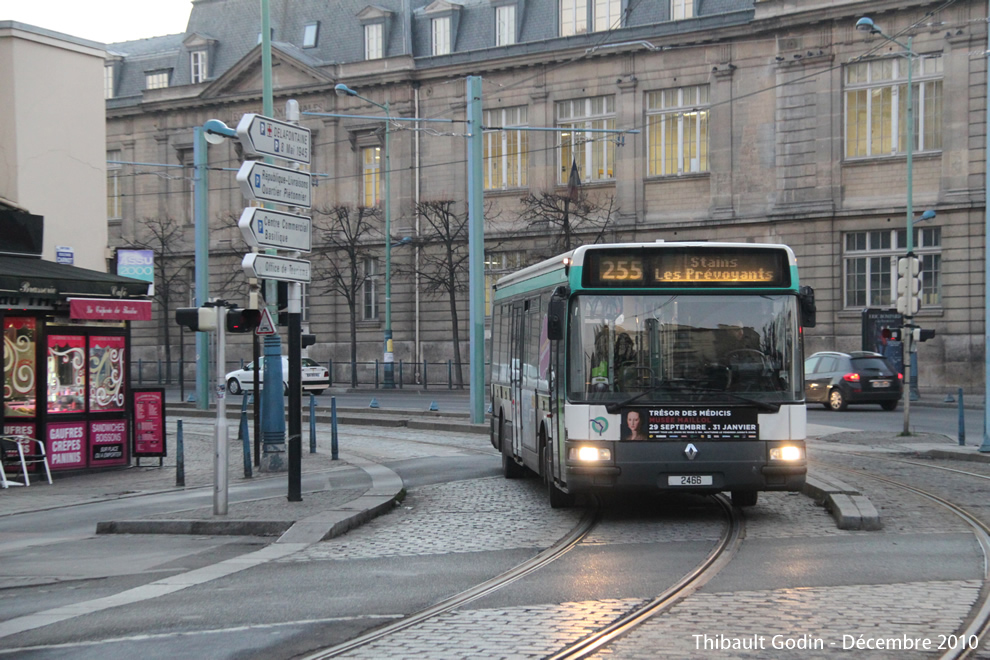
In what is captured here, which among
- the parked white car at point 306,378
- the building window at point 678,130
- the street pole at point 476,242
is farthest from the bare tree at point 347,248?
the street pole at point 476,242

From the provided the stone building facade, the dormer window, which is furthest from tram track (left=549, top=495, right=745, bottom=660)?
the dormer window

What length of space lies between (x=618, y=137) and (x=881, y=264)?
11343 mm

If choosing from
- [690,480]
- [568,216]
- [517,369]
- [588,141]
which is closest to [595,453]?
[690,480]

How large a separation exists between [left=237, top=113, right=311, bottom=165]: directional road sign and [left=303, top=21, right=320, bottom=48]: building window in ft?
143

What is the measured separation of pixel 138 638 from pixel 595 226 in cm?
3913

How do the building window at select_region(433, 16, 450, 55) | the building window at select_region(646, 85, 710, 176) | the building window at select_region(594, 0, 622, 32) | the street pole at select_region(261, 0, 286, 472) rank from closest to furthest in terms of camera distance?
1. the street pole at select_region(261, 0, 286, 472)
2. the building window at select_region(646, 85, 710, 176)
3. the building window at select_region(594, 0, 622, 32)
4. the building window at select_region(433, 16, 450, 55)

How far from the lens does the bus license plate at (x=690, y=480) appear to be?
11234mm

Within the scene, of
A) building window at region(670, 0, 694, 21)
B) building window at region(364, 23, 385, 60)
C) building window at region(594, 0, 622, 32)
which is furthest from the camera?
building window at region(364, 23, 385, 60)

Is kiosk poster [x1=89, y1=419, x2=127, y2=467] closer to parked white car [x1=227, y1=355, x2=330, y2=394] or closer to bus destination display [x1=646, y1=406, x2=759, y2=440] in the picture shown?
bus destination display [x1=646, y1=406, x2=759, y2=440]

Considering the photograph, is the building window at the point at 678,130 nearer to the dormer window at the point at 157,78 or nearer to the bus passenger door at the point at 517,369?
the dormer window at the point at 157,78

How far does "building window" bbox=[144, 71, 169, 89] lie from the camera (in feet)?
200

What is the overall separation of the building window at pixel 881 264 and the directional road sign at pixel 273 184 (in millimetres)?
31118

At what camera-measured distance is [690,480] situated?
11.2 metres

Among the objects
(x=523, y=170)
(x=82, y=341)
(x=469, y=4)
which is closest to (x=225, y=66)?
(x=469, y=4)
